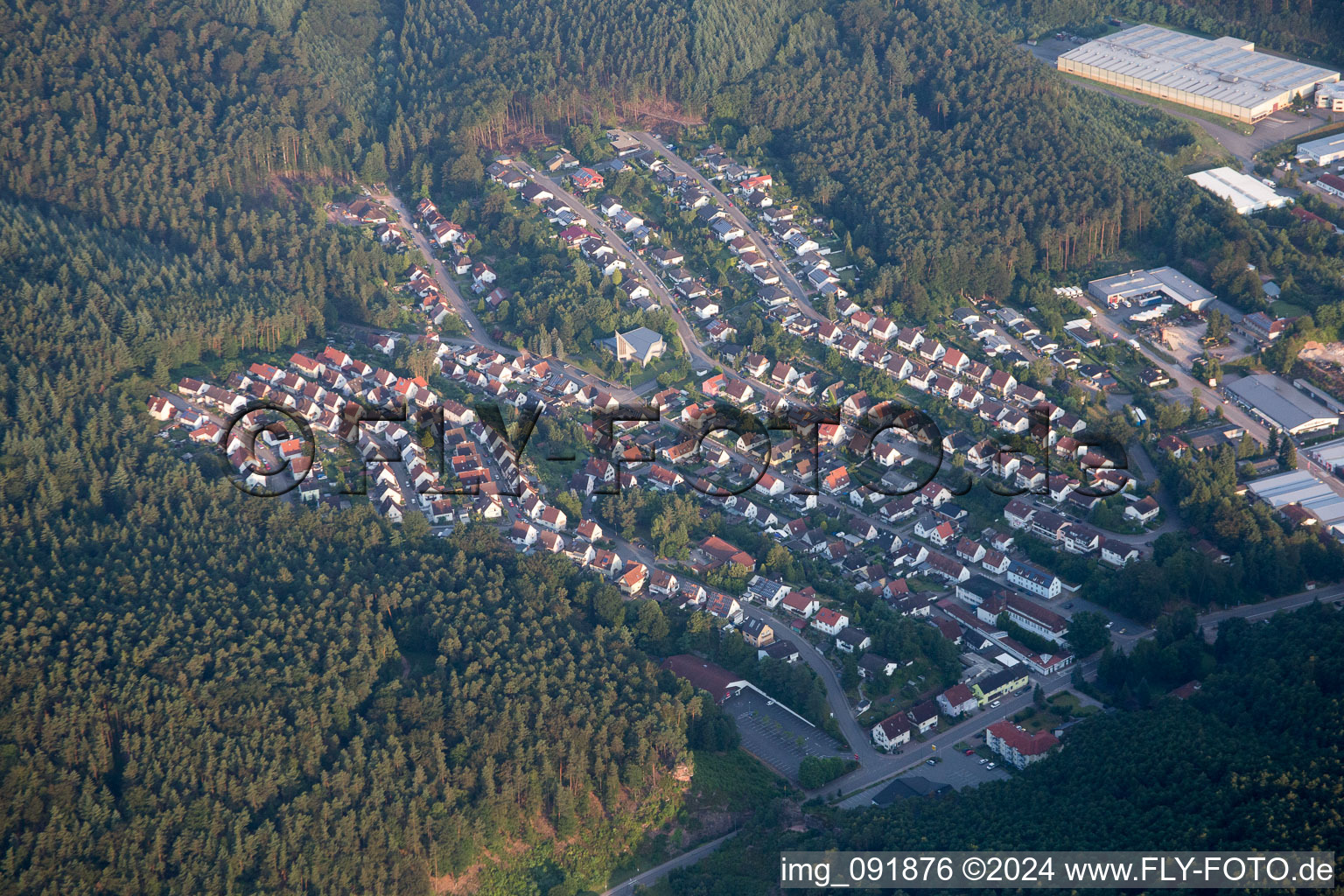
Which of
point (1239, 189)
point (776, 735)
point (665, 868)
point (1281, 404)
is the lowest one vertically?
point (776, 735)

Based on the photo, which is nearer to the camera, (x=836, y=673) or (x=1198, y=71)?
(x=836, y=673)

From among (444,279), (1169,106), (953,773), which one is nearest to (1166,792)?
(953,773)

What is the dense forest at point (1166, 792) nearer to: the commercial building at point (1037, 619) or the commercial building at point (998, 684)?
the commercial building at point (998, 684)

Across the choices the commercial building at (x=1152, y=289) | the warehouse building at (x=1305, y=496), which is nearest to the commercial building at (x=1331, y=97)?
the commercial building at (x=1152, y=289)

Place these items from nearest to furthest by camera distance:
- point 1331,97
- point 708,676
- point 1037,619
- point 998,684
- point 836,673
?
point 998,684
point 708,676
point 836,673
point 1037,619
point 1331,97

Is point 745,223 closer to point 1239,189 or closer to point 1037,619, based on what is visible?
point 1239,189

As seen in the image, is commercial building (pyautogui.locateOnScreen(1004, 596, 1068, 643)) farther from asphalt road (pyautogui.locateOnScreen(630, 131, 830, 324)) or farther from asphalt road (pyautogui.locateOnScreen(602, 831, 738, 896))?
asphalt road (pyautogui.locateOnScreen(630, 131, 830, 324))

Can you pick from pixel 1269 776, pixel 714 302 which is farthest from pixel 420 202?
pixel 1269 776
